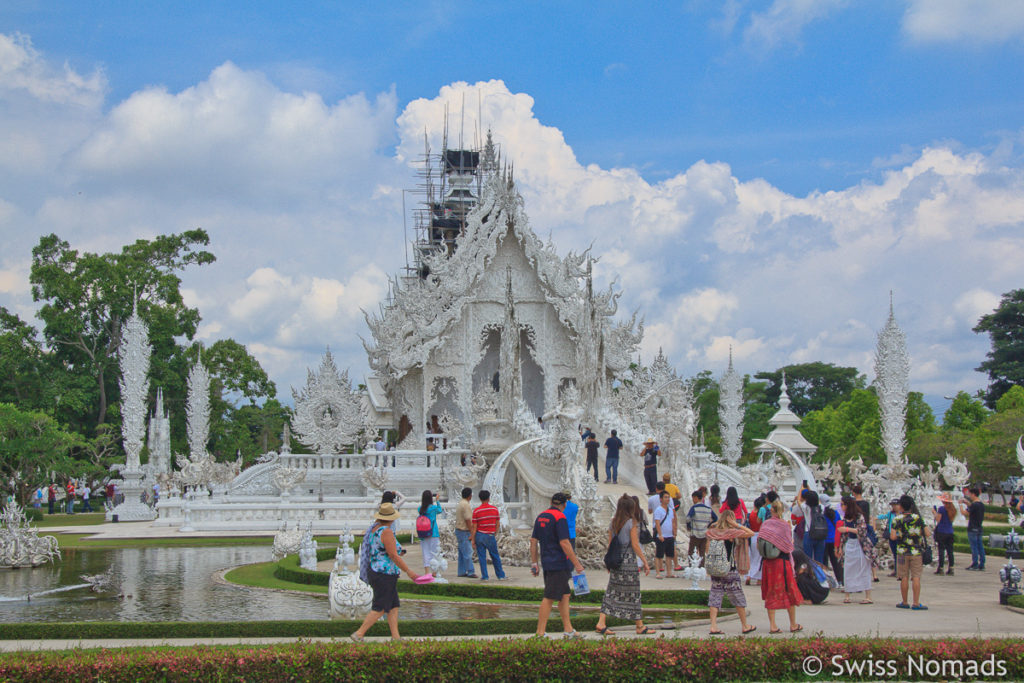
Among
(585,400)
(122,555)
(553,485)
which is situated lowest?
(122,555)

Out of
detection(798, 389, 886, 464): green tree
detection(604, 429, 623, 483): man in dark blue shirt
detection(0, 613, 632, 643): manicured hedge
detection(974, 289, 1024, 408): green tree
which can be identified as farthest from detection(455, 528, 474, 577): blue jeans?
detection(974, 289, 1024, 408): green tree

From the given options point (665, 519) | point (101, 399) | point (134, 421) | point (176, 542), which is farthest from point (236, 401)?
point (665, 519)

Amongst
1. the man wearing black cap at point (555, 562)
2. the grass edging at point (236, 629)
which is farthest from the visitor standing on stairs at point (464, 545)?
the man wearing black cap at point (555, 562)

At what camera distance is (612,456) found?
1875 centimetres

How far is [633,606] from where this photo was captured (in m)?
8.41

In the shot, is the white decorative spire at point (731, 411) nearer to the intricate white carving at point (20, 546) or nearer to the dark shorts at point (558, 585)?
the intricate white carving at point (20, 546)

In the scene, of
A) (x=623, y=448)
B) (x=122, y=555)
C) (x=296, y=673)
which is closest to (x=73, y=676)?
(x=296, y=673)

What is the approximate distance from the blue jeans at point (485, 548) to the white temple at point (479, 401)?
3.90 meters

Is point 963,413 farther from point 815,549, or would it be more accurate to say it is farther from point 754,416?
point 815,549

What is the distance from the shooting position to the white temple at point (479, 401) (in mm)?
19828

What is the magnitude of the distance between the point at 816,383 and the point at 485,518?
53.4 m

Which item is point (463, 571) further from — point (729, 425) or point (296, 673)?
point (729, 425)

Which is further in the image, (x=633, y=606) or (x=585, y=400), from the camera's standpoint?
(x=585, y=400)

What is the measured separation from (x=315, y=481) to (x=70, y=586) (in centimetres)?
1320
